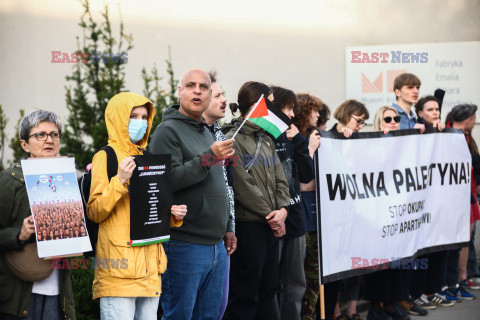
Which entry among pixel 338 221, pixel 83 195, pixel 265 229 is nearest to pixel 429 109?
pixel 338 221

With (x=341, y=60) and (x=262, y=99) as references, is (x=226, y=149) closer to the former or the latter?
(x=262, y=99)

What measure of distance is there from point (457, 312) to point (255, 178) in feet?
12.0

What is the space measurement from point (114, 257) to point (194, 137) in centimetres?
100

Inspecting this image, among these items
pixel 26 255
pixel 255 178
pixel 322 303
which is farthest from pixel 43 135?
pixel 322 303

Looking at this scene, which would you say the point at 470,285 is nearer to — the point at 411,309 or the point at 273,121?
the point at 411,309

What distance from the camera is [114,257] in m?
3.55

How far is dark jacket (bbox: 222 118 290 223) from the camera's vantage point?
4742mm

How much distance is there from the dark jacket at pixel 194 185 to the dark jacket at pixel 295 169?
3.81 feet

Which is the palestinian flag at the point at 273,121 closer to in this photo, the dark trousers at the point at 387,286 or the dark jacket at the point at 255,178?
the dark jacket at the point at 255,178

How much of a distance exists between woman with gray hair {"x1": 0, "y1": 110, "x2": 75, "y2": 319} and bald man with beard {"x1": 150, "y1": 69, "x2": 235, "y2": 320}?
70 centimetres

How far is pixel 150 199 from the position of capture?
3662 mm

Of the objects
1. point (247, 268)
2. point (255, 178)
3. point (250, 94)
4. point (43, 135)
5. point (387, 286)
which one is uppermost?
point (250, 94)

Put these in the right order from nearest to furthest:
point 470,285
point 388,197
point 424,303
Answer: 1. point 388,197
2. point 424,303
3. point 470,285

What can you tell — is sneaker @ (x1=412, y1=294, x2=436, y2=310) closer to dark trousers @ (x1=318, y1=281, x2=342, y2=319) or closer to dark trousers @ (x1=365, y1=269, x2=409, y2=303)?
dark trousers @ (x1=365, y1=269, x2=409, y2=303)
